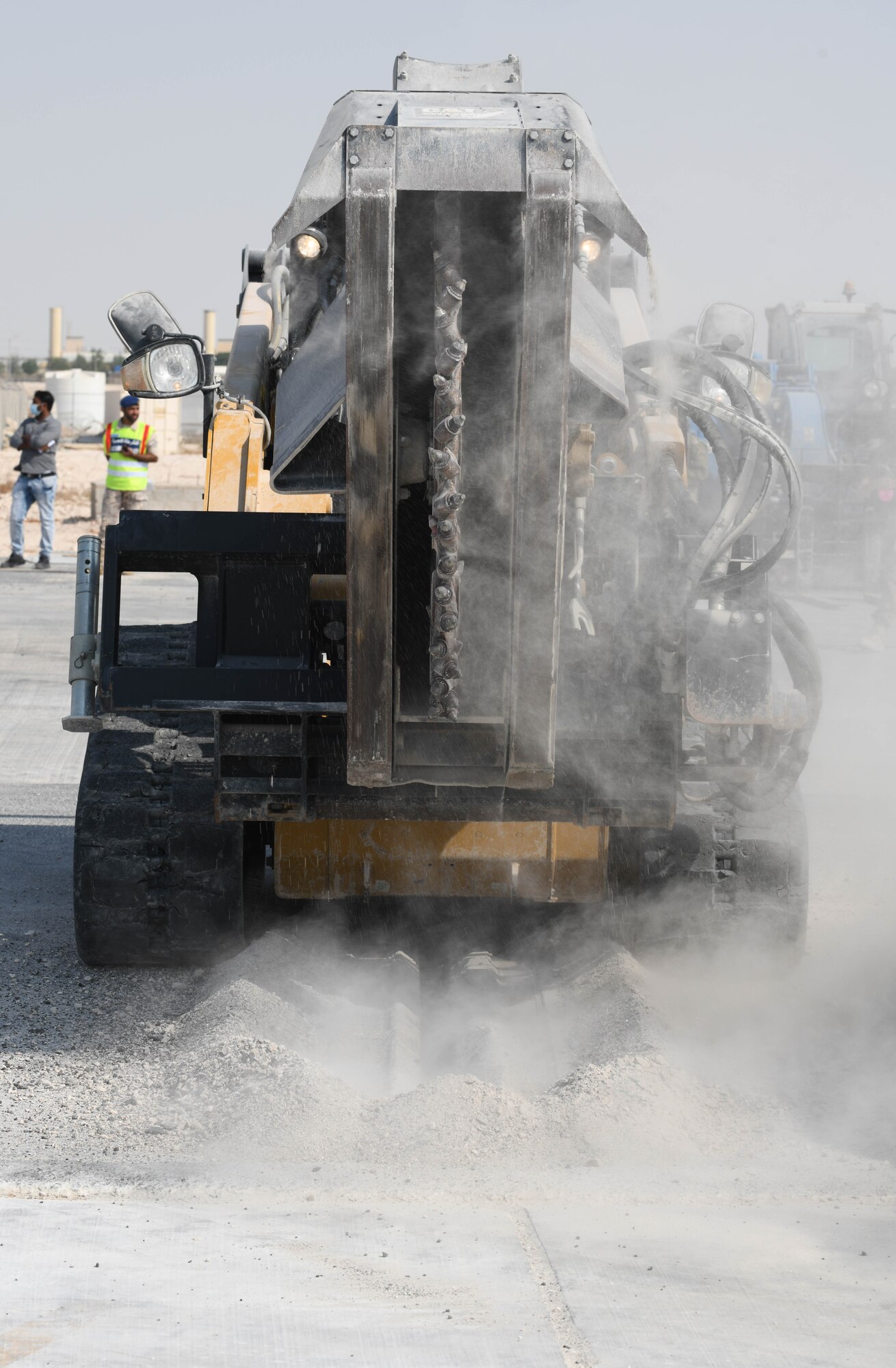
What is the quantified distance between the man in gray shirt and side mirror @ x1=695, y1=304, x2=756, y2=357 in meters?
11.6

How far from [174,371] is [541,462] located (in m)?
1.28

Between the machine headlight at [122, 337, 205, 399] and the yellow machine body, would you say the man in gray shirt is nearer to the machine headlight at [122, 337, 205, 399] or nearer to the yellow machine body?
the yellow machine body

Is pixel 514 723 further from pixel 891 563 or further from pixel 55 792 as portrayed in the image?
pixel 891 563

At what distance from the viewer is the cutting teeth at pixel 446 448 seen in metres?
3.54

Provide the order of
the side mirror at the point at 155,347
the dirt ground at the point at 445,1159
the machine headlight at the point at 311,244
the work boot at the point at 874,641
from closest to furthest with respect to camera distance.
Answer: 1. the dirt ground at the point at 445,1159
2. the machine headlight at the point at 311,244
3. the side mirror at the point at 155,347
4. the work boot at the point at 874,641

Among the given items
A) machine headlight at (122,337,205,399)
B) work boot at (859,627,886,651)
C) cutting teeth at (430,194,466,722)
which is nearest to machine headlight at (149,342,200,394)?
machine headlight at (122,337,205,399)

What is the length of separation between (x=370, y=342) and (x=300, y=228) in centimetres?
37

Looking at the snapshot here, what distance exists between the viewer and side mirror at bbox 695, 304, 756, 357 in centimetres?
596

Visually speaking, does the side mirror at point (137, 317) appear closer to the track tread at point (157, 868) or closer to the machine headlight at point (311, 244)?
the machine headlight at point (311, 244)

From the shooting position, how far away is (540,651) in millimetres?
3850

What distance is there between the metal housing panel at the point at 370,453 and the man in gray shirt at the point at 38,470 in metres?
13.3

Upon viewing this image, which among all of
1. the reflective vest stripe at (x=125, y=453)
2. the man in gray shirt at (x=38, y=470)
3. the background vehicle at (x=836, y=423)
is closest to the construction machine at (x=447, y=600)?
the reflective vest stripe at (x=125, y=453)

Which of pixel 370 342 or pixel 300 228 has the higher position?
pixel 300 228

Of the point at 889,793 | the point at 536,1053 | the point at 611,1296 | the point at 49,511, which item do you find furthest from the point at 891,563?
the point at 611,1296
